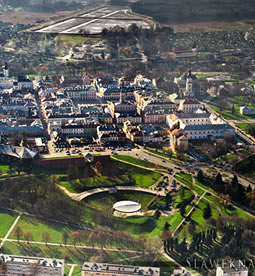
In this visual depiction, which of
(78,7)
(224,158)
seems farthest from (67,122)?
(78,7)

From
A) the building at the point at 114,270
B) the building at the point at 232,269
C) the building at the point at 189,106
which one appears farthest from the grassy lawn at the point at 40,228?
the building at the point at 189,106

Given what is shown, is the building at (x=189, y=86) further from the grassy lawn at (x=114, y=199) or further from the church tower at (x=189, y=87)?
the grassy lawn at (x=114, y=199)

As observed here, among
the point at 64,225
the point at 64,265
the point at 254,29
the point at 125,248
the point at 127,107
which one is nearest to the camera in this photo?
the point at 64,265

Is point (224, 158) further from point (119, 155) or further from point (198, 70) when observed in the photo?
point (198, 70)

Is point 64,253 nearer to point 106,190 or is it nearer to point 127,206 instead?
point 127,206

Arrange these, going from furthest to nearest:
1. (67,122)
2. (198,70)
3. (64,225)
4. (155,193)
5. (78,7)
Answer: (78,7), (198,70), (67,122), (155,193), (64,225)

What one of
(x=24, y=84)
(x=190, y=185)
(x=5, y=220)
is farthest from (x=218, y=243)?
(x=24, y=84)
